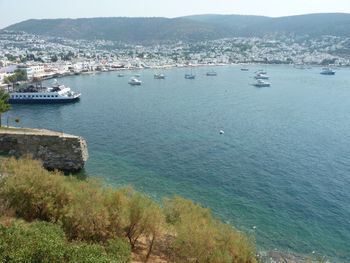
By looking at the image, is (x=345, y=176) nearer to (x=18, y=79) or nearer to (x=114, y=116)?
(x=114, y=116)

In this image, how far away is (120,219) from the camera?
938 inches

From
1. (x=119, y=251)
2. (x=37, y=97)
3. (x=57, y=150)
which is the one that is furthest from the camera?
(x=37, y=97)

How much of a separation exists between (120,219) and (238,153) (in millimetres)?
29491

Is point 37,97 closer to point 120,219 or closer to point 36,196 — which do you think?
point 36,196

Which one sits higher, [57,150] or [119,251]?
[119,251]

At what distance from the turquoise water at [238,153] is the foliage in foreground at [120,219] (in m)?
8.38

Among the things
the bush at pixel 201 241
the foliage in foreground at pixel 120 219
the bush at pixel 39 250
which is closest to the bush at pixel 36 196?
the foliage in foreground at pixel 120 219

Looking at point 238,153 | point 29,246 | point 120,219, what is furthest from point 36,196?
point 238,153

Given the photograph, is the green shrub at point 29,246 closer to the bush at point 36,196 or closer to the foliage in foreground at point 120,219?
the foliage in foreground at point 120,219

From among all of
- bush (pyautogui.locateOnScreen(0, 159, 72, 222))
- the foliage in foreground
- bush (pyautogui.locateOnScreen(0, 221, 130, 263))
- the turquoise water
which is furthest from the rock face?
bush (pyautogui.locateOnScreen(0, 221, 130, 263))

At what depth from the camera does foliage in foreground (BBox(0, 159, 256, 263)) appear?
69.7ft

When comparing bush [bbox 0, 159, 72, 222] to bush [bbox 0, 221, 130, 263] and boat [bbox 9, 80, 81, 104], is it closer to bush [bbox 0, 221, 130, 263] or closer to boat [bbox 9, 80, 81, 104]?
bush [bbox 0, 221, 130, 263]

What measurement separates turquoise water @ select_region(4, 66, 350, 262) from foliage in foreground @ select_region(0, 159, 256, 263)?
8.38 m

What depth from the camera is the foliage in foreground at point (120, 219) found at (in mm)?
21250
